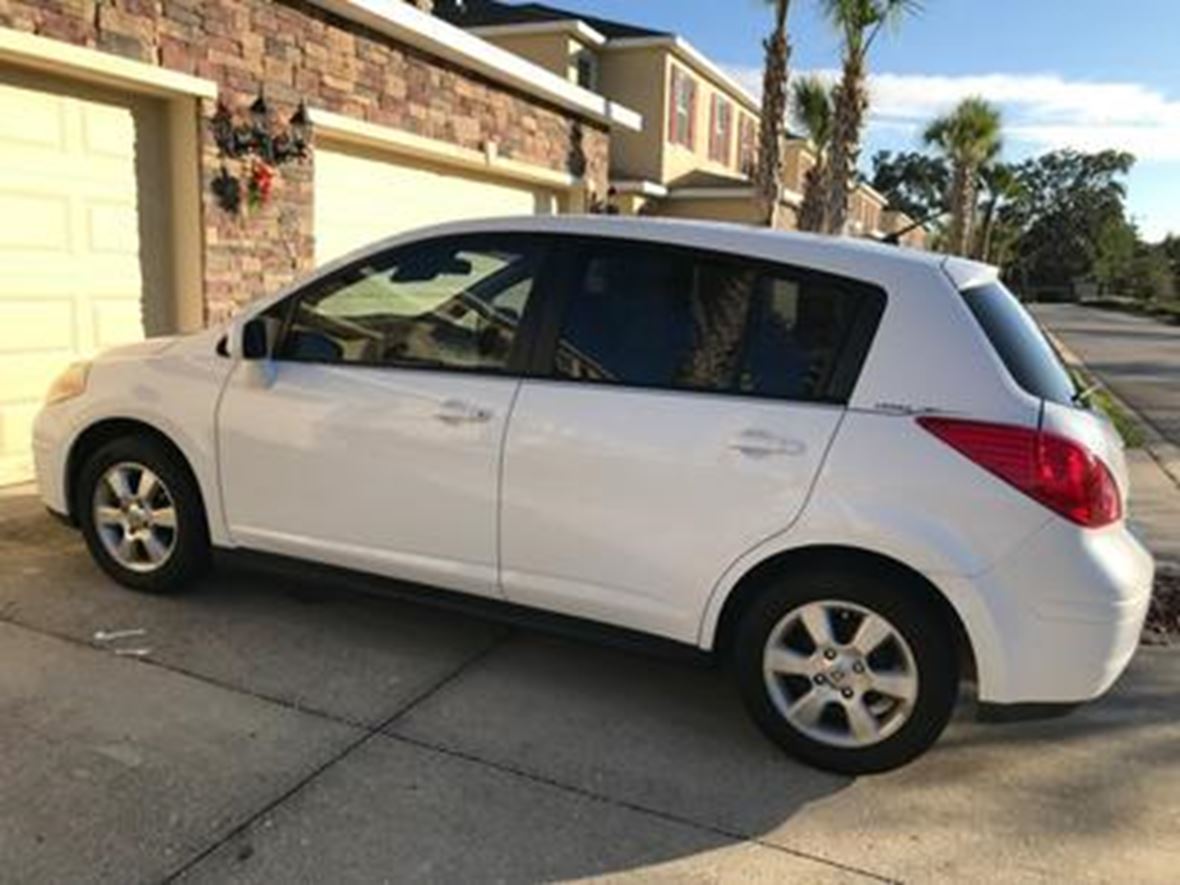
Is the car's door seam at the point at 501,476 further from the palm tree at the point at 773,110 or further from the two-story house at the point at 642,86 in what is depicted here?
the two-story house at the point at 642,86

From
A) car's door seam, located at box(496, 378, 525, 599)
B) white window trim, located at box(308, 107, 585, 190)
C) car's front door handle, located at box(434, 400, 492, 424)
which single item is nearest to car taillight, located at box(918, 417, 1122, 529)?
car's door seam, located at box(496, 378, 525, 599)

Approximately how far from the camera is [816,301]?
11.5ft

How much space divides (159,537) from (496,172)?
7.50 m

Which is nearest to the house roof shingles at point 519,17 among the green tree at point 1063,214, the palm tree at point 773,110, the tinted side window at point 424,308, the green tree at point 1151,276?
the palm tree at point 773,110

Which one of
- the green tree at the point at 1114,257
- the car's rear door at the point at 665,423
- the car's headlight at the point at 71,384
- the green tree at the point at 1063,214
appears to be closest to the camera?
the car's rear door at the point at 665,423

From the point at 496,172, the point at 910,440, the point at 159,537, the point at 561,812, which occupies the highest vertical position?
the point at 496,172

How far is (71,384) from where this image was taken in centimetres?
475

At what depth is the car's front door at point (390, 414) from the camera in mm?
3883

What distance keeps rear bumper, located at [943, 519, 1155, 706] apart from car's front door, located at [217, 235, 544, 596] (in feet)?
5.55

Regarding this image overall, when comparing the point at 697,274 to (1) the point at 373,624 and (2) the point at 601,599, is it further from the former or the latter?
(1) the point at 373,624

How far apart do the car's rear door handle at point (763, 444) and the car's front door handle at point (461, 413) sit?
920 millimetres

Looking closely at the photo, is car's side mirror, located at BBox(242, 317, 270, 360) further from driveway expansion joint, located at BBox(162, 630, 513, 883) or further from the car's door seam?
driveway expansion joint, located at BBox(162, 630, 513, 883)

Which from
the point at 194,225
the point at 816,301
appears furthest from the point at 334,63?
the point at 816,301

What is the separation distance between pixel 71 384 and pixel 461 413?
6.70ft
